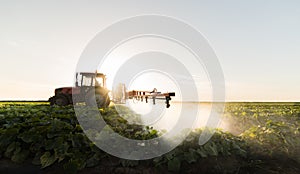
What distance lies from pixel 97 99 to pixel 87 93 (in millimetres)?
1284

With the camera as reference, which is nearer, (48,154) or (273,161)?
(48,154)

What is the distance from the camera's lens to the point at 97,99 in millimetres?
17359

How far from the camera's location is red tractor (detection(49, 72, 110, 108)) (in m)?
17.8

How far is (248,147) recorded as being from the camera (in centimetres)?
664

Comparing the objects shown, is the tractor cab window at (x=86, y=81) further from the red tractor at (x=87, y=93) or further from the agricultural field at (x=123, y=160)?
the agricultural field at (x=123, y=160)

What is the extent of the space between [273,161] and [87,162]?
462 cm

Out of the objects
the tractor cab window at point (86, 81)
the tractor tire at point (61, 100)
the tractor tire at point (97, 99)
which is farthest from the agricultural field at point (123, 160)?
the tractor tire at point (61, 100)

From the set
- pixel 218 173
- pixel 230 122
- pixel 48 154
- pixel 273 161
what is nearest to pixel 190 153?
pixel 218 173

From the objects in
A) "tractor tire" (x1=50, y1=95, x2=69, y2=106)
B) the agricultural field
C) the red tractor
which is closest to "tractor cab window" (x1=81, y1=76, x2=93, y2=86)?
the red tractor

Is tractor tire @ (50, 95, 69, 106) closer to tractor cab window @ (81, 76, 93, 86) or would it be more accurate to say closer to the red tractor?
the red tractor

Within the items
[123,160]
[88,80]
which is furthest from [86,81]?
[123,160]

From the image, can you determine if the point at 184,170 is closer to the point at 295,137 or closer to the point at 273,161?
the point at 273,161

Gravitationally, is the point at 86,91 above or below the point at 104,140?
above

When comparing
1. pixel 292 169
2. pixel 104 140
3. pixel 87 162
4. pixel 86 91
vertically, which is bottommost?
pixel 292 169
